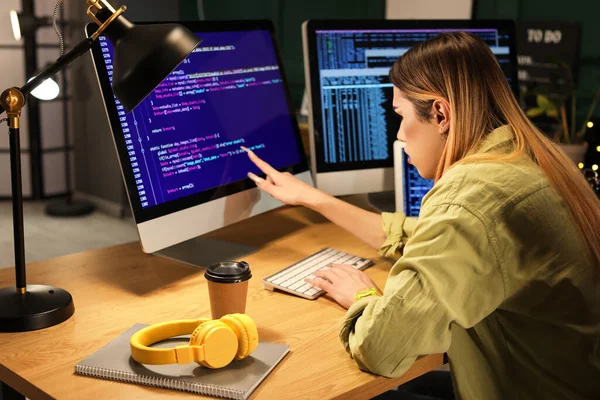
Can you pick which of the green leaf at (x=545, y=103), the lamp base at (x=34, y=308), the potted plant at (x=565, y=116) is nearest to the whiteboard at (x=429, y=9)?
the potted plant at (x=565, y=116)

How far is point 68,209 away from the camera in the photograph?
4887mm

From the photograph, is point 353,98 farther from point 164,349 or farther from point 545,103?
point 164,349

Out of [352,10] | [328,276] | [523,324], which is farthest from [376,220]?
[352,10]

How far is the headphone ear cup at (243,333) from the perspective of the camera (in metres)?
1.11

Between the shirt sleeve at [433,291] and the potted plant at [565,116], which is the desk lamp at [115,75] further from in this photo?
the potted plant at [565,116]

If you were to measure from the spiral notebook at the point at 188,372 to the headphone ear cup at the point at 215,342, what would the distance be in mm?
20

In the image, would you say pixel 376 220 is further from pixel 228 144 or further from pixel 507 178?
pixel 507 178

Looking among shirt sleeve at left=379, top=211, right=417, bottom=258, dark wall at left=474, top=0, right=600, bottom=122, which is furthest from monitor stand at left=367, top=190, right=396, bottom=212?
dark wall at left=474, top=0, right=600, bottom=122

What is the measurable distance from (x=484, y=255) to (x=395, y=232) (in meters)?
0.59

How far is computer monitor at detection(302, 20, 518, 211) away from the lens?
192 centimetres

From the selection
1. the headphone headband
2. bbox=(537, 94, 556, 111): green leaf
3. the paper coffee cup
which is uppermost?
bbox=(537, 94, 556, 111): green leaf

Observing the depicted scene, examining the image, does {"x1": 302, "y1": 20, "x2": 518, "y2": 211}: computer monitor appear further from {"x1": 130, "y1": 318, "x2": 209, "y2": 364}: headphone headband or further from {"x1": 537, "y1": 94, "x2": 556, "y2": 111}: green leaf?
{"x1": 130, "y1": 318, "x2": 209, "y2": 364}: headphone headband

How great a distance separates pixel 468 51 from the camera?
1.25 meters

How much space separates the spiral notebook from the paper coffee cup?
0.37 ft
